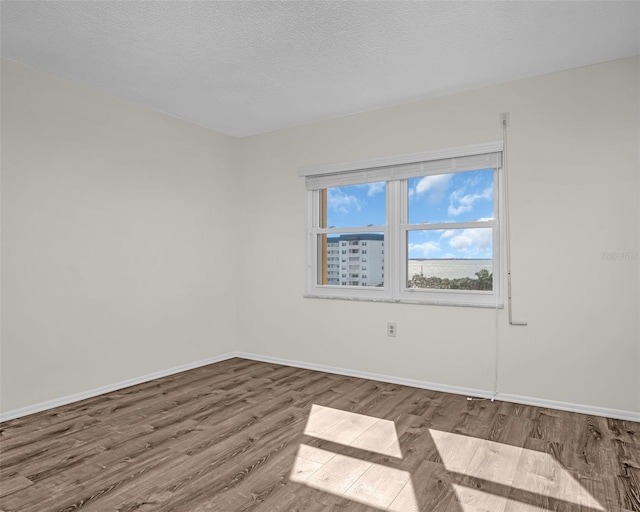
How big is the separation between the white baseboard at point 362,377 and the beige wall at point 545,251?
0.05m

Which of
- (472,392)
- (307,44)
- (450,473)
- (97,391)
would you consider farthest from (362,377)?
(307,44)

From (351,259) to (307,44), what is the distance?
7.13ft

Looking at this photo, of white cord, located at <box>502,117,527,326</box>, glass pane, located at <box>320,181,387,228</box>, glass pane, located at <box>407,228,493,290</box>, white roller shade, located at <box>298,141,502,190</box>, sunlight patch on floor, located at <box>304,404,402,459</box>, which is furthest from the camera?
glass pane, located at <box>320,181,387,228</box>

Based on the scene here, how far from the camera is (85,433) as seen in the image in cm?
282

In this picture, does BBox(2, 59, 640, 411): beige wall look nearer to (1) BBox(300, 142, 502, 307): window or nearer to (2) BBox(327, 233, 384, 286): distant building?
(1) BBox(300, 142, 502, 307): window

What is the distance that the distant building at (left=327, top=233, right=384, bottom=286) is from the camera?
424 cm

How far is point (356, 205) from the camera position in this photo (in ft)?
14.4

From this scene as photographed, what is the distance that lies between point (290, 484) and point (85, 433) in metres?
1.53

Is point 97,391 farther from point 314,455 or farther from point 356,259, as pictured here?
point 356,259

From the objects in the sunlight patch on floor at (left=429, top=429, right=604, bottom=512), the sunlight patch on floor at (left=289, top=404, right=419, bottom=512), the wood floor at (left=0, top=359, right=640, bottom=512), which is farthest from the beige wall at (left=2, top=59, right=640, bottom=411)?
the sunlight patch on floor at (left=289, top=404, right=419, bottom=512)

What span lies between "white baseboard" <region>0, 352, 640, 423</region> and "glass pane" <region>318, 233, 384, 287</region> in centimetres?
88

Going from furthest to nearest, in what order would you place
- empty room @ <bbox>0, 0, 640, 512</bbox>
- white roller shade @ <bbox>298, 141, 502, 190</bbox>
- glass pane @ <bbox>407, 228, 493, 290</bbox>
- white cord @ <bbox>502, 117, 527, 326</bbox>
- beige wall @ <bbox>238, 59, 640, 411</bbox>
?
glass pane @ <bbox>407, 228, 493, 290</bbox> < white roller shade @ <bbox>298, 141, 502, 190</bbox> < white cord @ <bbox>502, 117, 527, 326</bbox> < beige wall @ <bbox>238, 59, 640, 411</bbox> < empty room @ <bbox>0, 0, 640, 512</bbox>

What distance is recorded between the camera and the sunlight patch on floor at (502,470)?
2.03 m

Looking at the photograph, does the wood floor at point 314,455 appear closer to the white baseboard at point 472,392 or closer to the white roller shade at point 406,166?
the white baseboard at point 472,392
